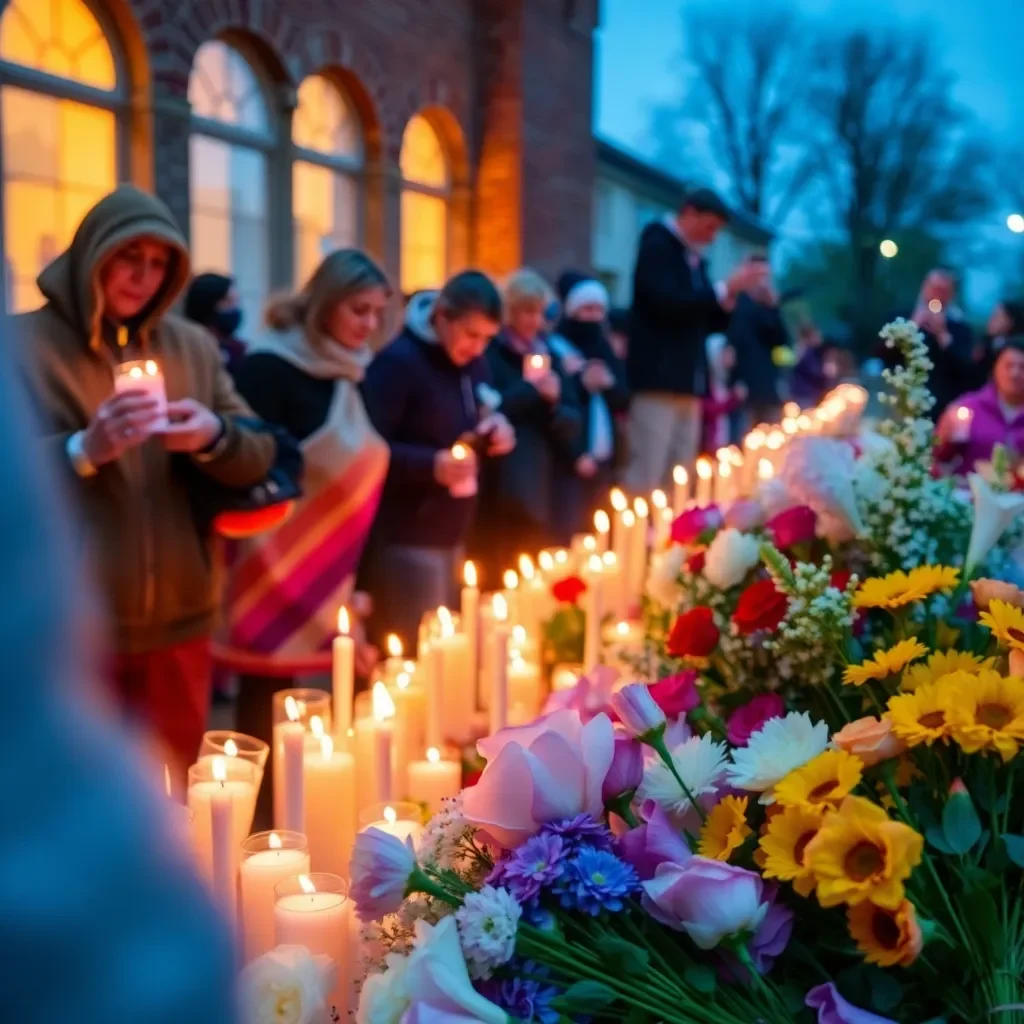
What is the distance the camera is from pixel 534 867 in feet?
3.16

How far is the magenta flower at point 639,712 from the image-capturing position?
3.59ft

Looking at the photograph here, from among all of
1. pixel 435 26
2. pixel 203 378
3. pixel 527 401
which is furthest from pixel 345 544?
pixel 435 26

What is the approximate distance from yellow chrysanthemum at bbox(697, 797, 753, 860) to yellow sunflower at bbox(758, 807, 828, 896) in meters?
0.03

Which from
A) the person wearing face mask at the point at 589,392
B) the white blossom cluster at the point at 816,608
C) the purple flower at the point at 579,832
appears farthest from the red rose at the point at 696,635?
the person wearing face mask at the point at 589,392

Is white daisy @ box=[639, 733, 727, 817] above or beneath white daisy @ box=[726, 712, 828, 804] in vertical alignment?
beneath

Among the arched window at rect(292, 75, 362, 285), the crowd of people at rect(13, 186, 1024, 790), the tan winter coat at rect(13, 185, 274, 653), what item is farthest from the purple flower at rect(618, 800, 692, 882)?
the arched window at rect(292, 75, 362, 285)

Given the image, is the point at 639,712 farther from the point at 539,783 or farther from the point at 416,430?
the point at 416,430

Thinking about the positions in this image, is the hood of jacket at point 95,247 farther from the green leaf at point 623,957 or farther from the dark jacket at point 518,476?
the dark jacket at point 518,476

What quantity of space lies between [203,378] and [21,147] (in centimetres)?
369

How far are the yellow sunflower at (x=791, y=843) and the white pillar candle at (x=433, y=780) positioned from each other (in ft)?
2.25

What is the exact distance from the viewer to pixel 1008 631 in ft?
3.73

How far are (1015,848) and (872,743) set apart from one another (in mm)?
130

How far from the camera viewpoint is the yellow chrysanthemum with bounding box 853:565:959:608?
4.18 feet

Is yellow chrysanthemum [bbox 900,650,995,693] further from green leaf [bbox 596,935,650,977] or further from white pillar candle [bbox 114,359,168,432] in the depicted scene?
white pillar candle [bbox 114,359,168,432]
